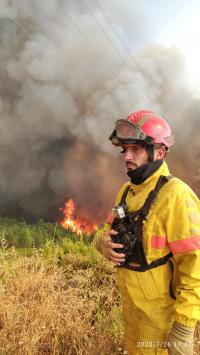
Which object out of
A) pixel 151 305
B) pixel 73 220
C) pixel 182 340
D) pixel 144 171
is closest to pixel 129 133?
pixel 144 171

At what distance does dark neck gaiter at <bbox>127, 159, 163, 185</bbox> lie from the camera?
1848mm

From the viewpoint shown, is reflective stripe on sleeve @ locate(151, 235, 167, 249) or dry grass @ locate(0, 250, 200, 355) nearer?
reflective stripe on sleeve @ locate(151, 235, 167, 249)

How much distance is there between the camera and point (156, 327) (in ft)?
5.84

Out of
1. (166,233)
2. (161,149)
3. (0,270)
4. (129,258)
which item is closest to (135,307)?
(129,258)

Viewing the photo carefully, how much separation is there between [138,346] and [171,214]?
80cm

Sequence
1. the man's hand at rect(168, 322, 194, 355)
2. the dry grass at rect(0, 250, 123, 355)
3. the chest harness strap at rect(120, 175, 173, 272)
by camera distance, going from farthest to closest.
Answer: the dry grass at rect(0, 250, 123, 355), the chest harness strap at rect(120, 175, 173, 272), the man's hand at rect(168, 322, 194, 355)

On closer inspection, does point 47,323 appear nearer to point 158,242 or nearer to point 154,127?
point 158,242

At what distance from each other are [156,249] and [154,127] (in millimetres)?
676

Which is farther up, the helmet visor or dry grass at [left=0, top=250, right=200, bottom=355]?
the helmet visor

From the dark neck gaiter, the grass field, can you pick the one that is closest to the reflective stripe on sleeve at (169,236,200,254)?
the dark neck gaiter

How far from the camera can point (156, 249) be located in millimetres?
1716

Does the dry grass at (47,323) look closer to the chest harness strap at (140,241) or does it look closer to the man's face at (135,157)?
Result: the chest harness strap at (140,241)

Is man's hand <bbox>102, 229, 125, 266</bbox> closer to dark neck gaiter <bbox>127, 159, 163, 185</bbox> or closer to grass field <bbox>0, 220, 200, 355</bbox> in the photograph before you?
dark neck gaiter <bbox>127, 159, 163, 185</bbox>

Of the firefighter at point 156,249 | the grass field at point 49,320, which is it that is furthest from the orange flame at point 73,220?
the firefighter at point 156,249
